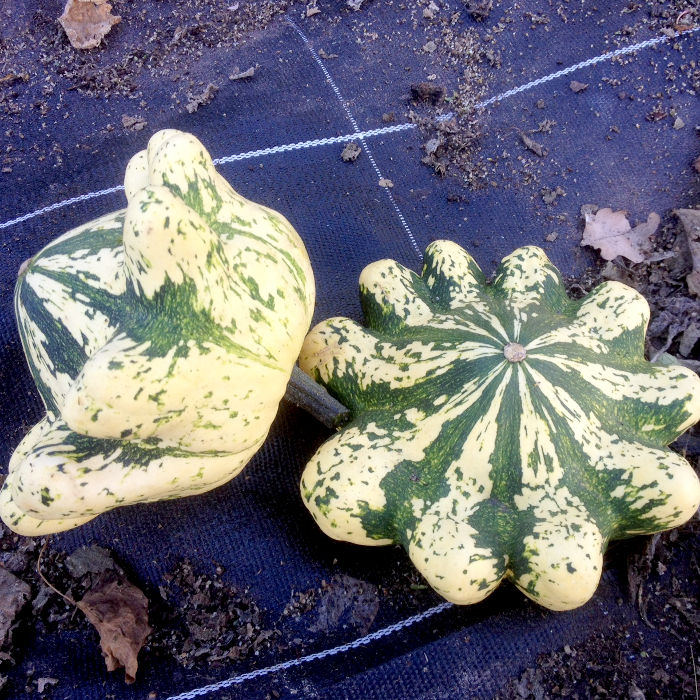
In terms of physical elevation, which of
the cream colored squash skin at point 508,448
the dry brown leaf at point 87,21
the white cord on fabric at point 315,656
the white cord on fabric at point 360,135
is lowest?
the white cord on fabric at point 315,656

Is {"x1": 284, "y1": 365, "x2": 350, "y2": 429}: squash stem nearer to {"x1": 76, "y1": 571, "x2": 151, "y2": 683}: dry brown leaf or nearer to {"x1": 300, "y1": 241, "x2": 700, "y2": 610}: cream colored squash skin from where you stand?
{"x1": 300, "y1": 241, "x2": 700, "y2": 610}: cream colored squash skin

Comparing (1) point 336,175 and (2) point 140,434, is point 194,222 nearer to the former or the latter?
(2) point 140,434

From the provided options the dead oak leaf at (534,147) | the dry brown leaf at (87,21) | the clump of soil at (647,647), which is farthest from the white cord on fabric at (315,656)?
the dry brown leaf at (87,21)

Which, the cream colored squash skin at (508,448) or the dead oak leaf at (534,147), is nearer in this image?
the cream colored squash skin at (508,448)

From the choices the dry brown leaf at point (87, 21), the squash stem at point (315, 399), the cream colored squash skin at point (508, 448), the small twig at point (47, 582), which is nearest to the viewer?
the cream colored squash skin at point (508, 448)

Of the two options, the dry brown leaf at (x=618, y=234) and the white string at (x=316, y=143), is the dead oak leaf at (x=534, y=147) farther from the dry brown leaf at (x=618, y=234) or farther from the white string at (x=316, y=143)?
the white string at (x=316, y=143)

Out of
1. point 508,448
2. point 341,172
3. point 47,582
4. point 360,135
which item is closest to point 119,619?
point 47,582
